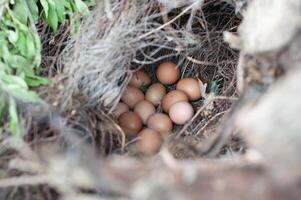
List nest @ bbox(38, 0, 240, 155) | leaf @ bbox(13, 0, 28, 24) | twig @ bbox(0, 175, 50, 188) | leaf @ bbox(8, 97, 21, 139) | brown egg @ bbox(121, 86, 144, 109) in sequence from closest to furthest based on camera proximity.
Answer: twig @ bbox(0, 175, 50, 188), leaf @ bbox(8, 97, 21, 139), nest @ bbox(38, 0, 240, 155), leaf @ bbox(13, 0, 28, 24), brown egg @ bbox(121, 86, 144, 109)

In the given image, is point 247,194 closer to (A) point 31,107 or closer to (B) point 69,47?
(A) point 31,107

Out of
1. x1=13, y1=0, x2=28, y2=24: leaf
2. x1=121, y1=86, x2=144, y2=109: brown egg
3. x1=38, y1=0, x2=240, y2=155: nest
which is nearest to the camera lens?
x1=38, y1=0, x2=240, y2=155: nest

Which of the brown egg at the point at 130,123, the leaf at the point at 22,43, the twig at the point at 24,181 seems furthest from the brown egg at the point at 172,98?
the twig at the point at 24,181

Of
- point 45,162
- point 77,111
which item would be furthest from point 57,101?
point 45,162

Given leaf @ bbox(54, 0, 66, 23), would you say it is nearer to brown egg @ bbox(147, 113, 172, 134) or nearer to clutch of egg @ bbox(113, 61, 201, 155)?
clutch of egg @ bbox(113, 61, 201, 155)

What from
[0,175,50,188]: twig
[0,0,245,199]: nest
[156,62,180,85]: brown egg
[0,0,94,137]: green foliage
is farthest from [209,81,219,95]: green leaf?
[0,175,50,188]: twig

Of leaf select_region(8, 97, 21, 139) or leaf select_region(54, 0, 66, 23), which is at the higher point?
leaf select_region(54, 0, 66, 23)
